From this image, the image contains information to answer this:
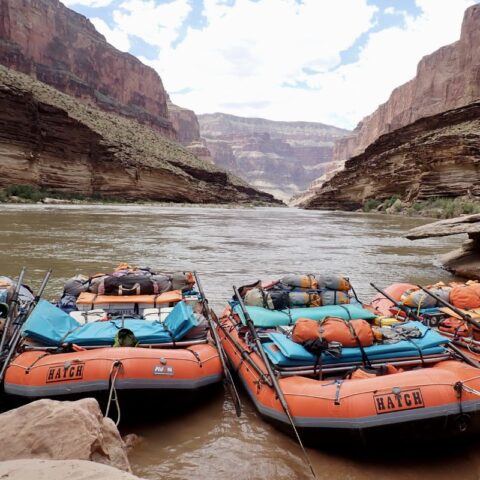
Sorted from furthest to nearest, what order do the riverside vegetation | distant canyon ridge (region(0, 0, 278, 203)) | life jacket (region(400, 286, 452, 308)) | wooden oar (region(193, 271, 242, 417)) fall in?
distant canyon ridge (region(0, 0, 278, 203)), the riverside vegetation, life jacket (region(400, 286, 452, 308)), wooden oar (region(193, 271, 242, 417))

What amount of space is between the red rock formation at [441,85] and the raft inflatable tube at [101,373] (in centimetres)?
6588

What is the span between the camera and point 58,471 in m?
1.89

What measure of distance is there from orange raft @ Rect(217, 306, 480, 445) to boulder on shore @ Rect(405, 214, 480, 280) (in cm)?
789

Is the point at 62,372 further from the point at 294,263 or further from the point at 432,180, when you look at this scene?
the point at 432,180

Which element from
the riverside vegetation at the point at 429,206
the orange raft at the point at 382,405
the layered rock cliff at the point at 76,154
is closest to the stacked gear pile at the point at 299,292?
the orange raft at the point at 382,405

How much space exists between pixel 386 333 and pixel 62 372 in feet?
10.0

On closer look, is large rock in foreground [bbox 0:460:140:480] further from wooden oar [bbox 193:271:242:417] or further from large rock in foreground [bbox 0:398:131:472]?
wooden oar [bbox 193:271:242:417]

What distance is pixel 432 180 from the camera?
→ 37906 millimetres

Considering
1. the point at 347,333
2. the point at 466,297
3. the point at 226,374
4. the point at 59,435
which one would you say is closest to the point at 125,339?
the point at 226,374

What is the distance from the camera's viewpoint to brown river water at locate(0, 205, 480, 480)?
10.5ft

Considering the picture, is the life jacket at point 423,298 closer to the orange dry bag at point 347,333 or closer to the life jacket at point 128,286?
the orange dry bag at point 347,333

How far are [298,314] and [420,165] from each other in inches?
1574

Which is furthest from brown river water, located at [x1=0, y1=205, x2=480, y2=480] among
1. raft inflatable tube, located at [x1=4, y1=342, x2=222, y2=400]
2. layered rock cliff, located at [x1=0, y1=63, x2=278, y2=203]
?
layered rock cliff, located at [x1=0, y1=63, x2=278, y2=203]

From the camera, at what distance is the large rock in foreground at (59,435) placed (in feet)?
7.66
